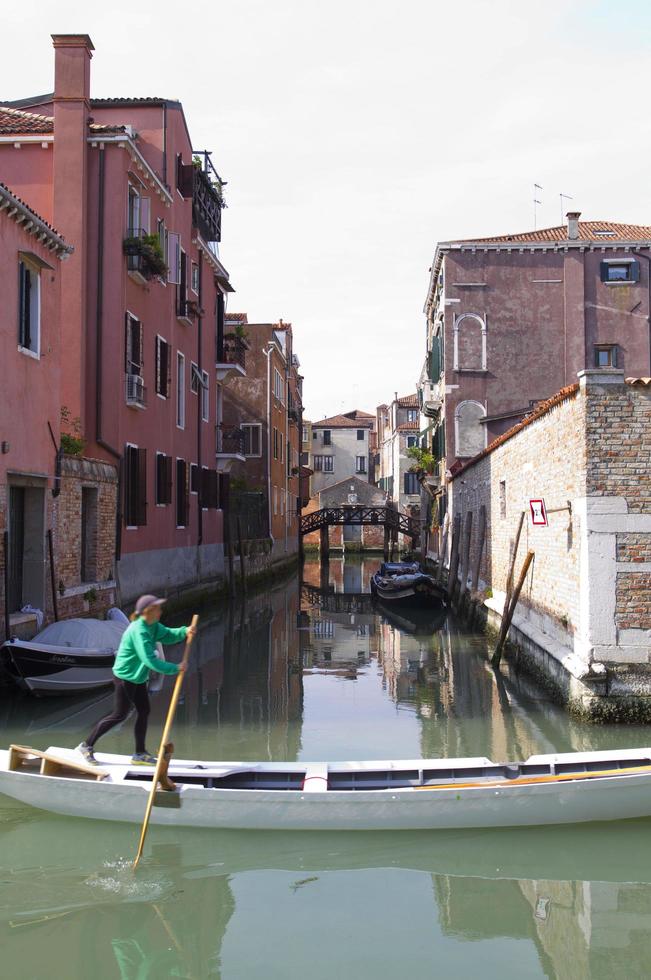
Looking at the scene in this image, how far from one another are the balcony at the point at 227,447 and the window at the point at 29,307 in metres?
12.1

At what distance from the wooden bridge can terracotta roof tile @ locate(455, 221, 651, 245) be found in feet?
53.1

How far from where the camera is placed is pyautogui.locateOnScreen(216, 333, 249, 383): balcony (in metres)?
24.4

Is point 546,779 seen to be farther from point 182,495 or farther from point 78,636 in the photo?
point 182,495

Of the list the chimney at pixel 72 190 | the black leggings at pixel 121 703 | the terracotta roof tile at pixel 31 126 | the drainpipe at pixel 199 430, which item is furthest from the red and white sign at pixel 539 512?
the drainpipe at pixel 199 430

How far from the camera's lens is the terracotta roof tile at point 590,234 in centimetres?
2672

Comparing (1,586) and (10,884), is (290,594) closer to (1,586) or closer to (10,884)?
(1,586)

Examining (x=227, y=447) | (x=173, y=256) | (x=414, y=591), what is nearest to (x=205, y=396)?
(x=227, y=447)

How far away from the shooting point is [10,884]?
5.55m

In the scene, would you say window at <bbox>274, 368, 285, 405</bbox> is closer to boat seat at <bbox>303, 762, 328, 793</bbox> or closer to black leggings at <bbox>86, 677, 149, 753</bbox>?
black leggings at <bbox>86, 677, 149, 753</bbox>

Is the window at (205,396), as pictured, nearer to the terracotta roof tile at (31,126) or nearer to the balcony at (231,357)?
the balcony at (231,357)

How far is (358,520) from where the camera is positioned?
4272 cm

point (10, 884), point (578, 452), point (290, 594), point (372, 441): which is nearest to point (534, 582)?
point (578, 452)

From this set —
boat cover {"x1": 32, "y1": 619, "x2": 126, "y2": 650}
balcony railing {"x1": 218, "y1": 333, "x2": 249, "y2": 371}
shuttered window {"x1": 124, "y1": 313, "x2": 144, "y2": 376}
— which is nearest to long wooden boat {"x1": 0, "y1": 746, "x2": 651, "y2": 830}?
boat cover {"x1": 32, "y1": 619, "x2": 126, "y2": 650}

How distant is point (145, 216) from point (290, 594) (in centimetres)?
1362
